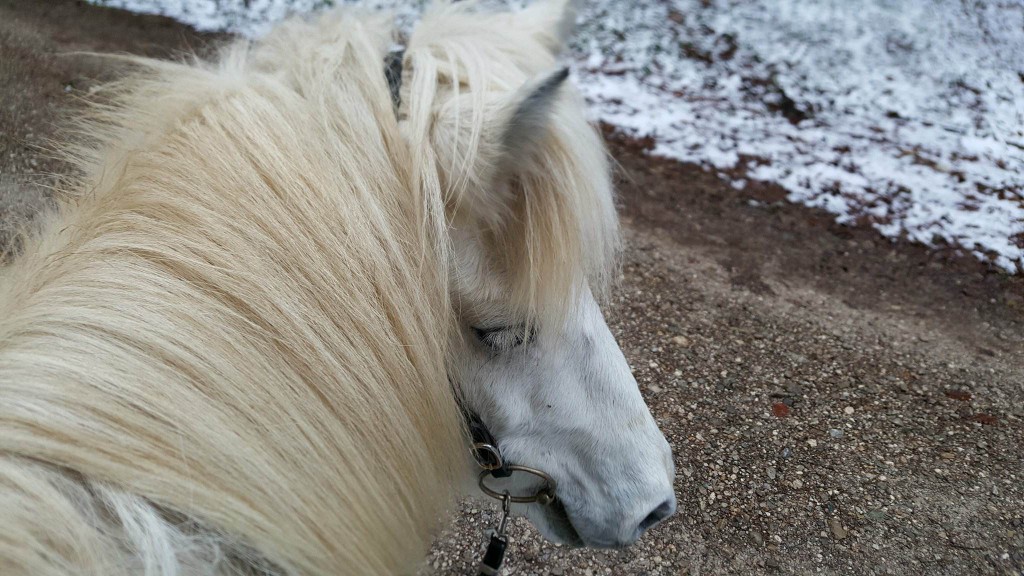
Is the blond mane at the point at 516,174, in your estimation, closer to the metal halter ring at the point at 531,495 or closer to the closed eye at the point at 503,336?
the closed eye at the point at 503,336

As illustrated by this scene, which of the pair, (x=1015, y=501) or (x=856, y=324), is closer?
(x=1015, y=501)

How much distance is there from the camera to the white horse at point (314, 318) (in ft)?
2.57

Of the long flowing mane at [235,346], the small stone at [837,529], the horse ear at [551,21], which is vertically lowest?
the small stone at [837,529]

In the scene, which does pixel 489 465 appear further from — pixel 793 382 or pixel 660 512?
pixel 793 382

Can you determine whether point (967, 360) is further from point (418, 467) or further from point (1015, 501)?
point (418, 467)

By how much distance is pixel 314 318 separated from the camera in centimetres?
90

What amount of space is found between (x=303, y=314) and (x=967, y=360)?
3.22m

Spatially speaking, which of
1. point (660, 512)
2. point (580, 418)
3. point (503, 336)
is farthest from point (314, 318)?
point (660, 512)

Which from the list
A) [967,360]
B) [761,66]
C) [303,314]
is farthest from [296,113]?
[761,66]

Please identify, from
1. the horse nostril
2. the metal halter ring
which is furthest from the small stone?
the metal halter ring

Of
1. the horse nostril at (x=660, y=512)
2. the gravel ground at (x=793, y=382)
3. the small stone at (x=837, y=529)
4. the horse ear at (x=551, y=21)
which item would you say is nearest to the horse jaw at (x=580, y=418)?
the horse nostril at (x=660, y=512)

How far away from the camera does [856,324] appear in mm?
3068

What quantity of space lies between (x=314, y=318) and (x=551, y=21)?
3.19 ft

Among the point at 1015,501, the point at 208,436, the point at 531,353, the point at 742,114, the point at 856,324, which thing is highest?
the point at 208,436
